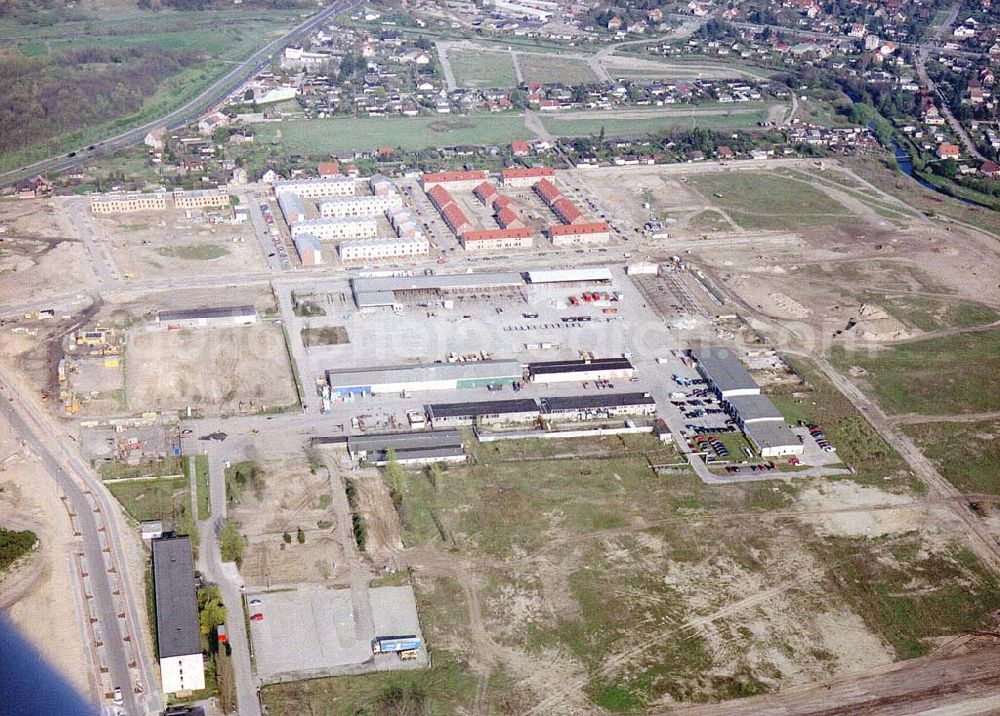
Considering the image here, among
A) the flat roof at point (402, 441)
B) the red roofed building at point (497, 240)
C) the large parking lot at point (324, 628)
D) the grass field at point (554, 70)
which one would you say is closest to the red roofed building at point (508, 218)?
the red roofed building at point (497, 240)

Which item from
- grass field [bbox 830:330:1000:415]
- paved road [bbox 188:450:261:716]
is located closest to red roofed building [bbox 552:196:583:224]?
grass field [bbox 830:330:1000:415]

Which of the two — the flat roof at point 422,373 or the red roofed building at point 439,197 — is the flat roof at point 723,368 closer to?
the flat roof at point 422,373

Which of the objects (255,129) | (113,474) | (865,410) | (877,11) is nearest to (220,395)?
(113,474)

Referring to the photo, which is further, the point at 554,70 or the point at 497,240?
the point at 554,70

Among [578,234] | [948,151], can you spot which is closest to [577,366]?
[578,234]

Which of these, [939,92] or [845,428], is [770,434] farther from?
[939,92]
